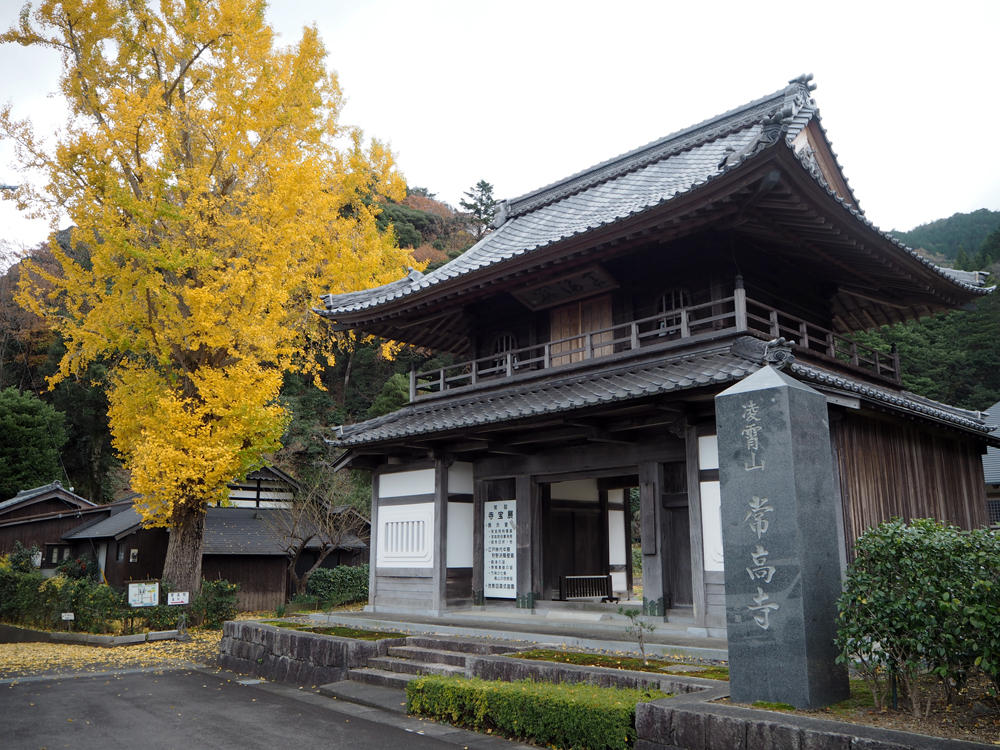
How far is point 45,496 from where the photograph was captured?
94.4 feet

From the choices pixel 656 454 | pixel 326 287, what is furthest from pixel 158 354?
pixel 656 454

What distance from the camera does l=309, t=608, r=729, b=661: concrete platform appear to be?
28.7 ft

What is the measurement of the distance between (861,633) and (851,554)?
14.2 ft

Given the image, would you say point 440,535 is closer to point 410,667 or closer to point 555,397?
point 410,667

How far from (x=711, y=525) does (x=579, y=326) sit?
471 centimetres

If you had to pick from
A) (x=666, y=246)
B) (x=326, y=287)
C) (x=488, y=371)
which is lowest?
(x=488, y=371)

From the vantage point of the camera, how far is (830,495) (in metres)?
6.54

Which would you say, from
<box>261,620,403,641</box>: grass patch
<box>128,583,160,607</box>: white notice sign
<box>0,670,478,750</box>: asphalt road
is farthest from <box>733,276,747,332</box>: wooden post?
<box>128,583,160,607</box>: white notice sign

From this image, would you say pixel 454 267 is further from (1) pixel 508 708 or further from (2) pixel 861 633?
(2) pixel 861 633

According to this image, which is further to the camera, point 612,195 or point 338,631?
point 612,195

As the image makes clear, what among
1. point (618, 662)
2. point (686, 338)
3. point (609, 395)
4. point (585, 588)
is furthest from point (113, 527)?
point (686, 338)

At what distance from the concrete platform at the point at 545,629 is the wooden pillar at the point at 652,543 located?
1.18 ft

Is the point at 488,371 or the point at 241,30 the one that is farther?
the point at 241,30

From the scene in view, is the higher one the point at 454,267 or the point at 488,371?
the point at 454,267
